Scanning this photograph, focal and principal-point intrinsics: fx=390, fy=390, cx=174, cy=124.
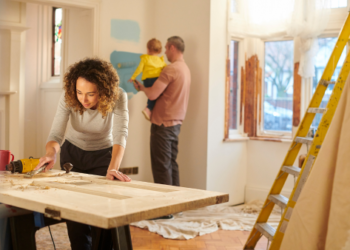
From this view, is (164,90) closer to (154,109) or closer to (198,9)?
(154,109)

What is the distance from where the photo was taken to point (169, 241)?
3094mm

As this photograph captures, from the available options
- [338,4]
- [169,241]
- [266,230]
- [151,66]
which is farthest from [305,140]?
[338,4]

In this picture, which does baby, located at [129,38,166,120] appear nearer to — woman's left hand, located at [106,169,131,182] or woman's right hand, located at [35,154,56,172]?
woman's right hand, located at [35,154,56,172]

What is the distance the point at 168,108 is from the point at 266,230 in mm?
1618

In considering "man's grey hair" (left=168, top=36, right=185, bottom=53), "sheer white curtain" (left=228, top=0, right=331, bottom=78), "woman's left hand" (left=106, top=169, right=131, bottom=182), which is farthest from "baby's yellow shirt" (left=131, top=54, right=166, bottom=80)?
"woman's left hand" (left=106, top=169, right=131, bottom=182)

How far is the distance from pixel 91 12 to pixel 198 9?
1131 mm

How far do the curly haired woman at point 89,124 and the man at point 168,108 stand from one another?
4.71 ft

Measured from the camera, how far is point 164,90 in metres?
3.88

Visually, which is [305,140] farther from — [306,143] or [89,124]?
[89,124]

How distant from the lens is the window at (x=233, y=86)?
14.8 ft

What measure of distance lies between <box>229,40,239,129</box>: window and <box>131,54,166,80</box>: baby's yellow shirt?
3.28 ft

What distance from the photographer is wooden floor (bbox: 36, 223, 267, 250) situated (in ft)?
9.70

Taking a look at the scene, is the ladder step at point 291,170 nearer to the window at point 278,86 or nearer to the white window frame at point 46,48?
the window at point 278,86

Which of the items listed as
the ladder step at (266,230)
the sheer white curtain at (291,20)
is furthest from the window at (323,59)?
the ladder step at (266,230)
